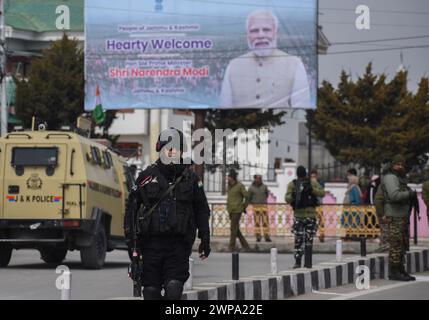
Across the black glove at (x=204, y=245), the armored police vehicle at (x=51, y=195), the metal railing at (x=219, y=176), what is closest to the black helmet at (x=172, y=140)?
the black glove at (x=204, y=245)

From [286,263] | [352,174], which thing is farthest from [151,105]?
[286,263]

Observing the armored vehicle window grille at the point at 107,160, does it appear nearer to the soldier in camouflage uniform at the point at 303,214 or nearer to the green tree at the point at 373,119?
the soldier in camouflage uniform at the point at 303,214

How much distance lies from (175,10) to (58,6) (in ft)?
50.9

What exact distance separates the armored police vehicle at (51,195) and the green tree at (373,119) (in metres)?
26.7

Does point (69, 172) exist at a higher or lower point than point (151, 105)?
lower

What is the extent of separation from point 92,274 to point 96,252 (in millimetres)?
916

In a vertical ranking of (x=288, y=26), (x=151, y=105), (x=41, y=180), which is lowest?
(x=41, y=180)

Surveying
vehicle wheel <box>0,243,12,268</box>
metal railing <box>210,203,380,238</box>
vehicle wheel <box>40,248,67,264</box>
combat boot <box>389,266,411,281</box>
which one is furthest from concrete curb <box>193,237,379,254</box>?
combat boot <box>389,266,411,281</box>

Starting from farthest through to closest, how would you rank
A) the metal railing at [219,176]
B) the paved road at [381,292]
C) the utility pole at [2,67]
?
the metal railing at [219,176], the utility pole at [2,67], the paved road at [381,292]

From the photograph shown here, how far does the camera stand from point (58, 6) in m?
47.1

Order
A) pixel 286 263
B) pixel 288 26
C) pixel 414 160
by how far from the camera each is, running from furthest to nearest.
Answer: pixel 414 160, pixel 288 26, pixel 286 263

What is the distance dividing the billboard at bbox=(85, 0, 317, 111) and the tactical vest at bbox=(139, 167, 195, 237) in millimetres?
22853

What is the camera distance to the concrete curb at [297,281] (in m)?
12.5
